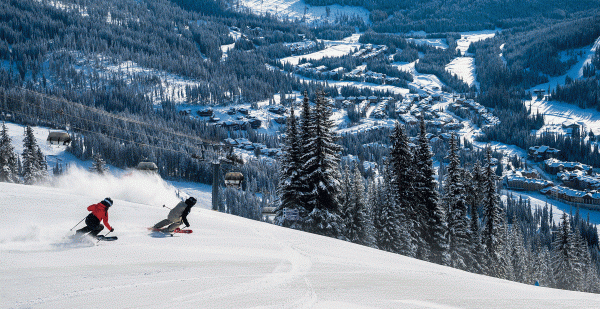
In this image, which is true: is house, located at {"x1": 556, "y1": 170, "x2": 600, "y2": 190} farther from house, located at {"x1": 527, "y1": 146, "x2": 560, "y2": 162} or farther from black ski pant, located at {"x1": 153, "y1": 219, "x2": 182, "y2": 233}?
black ski pant, located at {"x1": 153, "y1": 219, "x2": 182, "y2": 233}

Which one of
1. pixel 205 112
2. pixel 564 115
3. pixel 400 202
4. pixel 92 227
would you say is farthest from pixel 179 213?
pixel 564 115

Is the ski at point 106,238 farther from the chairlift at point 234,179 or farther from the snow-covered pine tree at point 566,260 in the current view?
the snow-covered pine tree at point 566,260

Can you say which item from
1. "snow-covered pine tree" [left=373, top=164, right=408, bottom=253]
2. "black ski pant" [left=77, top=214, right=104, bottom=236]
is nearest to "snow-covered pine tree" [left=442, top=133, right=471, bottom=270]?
"snow-covered pine tree" [left=373, top=164, right=408, bottom=253]

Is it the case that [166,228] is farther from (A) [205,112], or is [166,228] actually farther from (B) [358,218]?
(A) [205,112]

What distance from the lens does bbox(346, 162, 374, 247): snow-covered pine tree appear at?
31078 millimetres

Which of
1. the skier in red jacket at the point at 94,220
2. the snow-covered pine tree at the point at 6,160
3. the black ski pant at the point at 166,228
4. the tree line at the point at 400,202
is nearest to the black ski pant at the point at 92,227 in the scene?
the skier in red jacket at the point at 94,220

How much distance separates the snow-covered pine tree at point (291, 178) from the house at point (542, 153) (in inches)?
6007

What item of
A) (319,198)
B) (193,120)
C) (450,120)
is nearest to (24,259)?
(319,198)

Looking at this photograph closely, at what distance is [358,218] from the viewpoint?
31.8 metres

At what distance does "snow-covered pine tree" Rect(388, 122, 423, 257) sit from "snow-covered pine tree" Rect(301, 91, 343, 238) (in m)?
4.85

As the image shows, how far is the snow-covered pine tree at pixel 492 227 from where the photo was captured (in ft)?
105

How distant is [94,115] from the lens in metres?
138

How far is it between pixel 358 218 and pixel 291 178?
329 inches

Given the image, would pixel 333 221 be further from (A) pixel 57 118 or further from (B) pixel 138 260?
(A) pixel 57 118
